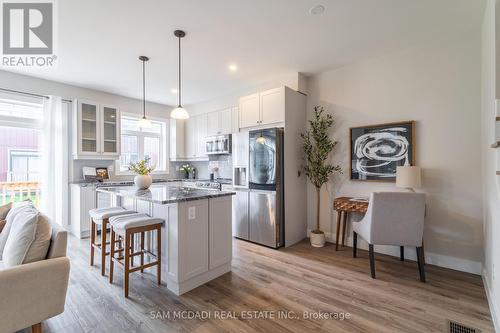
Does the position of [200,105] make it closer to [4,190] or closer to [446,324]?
[4,190]

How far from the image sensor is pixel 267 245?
363 cm

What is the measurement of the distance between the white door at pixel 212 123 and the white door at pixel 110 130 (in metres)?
1.86

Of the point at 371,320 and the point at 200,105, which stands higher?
the point at 200,105

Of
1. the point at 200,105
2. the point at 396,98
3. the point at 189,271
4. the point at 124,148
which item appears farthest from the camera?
the point at 200,105

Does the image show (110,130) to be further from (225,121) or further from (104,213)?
(104,213)

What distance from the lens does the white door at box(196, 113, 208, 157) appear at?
5508 mm

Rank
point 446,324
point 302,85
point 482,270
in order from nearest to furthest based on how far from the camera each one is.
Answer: point 446,324 → point 482,270 → point 302,85

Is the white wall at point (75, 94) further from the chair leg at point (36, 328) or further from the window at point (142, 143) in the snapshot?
the chair leg at point (36, 328)

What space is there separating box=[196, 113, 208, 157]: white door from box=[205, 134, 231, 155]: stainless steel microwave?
206 mm

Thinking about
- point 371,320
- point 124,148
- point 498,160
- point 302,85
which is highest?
point 302,85

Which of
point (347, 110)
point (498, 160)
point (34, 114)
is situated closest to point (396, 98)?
point (347, 110)

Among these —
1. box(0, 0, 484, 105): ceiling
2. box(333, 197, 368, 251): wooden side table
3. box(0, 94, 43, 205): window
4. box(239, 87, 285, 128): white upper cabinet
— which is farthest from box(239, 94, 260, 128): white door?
box(0, 94, 43, 205): window

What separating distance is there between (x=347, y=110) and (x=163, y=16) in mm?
2825

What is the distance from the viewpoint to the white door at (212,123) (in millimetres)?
5207
